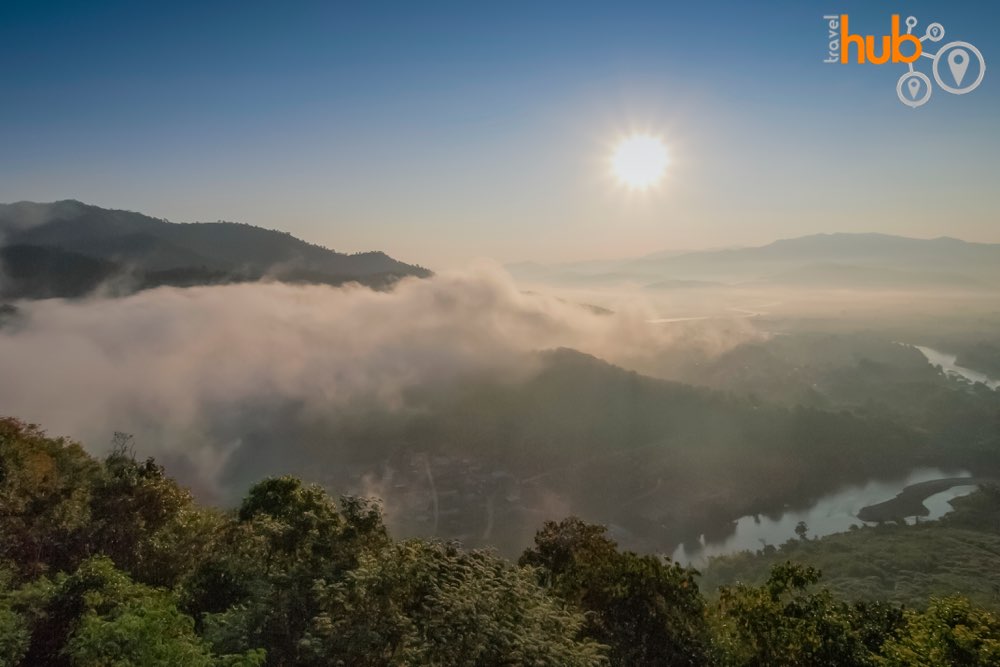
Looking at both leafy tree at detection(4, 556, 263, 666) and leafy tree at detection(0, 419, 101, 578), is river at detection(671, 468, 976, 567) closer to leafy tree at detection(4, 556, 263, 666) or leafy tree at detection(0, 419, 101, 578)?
leafy tree at detection(0, 419, 101, 578)

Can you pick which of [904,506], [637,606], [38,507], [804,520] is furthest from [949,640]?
[904,506]

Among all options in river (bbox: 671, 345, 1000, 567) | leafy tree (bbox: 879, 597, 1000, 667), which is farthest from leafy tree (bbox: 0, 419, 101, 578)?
river (bbox: 671, 345, 1000, 567)

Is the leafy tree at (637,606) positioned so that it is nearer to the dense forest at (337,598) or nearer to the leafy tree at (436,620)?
the dense forest at (337,598)

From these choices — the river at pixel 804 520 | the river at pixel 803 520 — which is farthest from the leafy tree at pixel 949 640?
the river at pixel 803 520

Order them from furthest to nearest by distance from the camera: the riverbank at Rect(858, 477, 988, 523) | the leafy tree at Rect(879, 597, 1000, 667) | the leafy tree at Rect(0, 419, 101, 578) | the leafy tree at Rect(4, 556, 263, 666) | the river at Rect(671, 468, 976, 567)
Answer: the riverbank at Rect(858, 477, 988, 523), the river at Rect(671, 468, 976, 567), the leafy tree at Rect(0, 419, 101, 578), the leafy tree at Rect(879, 597, 1000, 667), the leafy tree at Rect(4, 556, 263, 666)

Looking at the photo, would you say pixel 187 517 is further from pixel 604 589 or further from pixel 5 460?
Answer: pixel 604 589

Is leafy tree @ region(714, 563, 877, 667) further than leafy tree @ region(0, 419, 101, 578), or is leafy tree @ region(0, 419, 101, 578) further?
leafy tree @ region(0, 419, 101, 578)

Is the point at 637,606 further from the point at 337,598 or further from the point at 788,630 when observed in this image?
the point at 337,598

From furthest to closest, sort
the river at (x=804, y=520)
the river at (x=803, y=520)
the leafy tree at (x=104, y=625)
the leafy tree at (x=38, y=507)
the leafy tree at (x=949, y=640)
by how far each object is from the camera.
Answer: the river at (x=803, y=520)
the river at (x=804, y=520)
the leafy tree at (x=38, y=507)
the leafy tree at (x=949, y=640)
the leafy tree at (x=104, y=625)

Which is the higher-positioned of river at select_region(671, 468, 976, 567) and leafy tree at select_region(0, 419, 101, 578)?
leafy tree at select_region(0, 419, 101, 578)
